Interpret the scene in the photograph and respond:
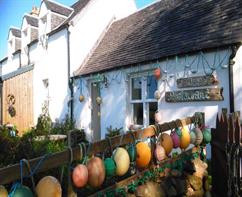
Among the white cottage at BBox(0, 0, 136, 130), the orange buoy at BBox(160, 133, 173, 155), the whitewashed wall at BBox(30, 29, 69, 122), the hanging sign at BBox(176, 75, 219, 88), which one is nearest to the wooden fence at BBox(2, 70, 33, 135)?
the white cottage at BBox(0, 0, 136, 130)

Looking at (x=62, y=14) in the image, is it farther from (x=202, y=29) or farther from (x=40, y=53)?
(x=202, y=29)

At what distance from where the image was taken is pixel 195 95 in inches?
266

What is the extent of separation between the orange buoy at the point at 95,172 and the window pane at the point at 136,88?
240 inches

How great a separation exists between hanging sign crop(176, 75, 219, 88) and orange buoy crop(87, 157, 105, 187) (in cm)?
445

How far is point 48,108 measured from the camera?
13.1 meters

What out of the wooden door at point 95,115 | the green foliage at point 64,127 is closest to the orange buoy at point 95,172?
the wooden door at point 95,115

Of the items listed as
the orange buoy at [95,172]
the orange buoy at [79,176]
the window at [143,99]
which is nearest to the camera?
the orange buoy at [79,176]

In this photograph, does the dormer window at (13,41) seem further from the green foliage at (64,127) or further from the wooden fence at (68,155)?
the wooden fence at (68,155)

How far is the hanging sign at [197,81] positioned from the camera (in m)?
6.45

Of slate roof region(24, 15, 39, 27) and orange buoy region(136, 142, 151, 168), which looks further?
slate roof region(24, 15, 39, 27)

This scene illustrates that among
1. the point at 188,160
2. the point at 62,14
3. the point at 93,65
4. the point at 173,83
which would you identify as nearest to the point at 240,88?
the point at 173,83

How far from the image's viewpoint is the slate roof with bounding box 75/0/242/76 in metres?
6.87

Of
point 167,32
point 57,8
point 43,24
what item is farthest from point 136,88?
point 43,24

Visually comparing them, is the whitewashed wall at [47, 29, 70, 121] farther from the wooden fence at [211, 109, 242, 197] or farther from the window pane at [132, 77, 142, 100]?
the wooden fence at [211, 109, 242, 197]
